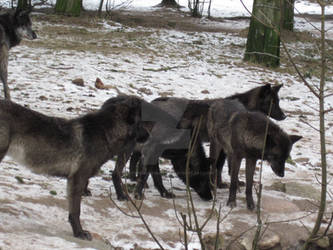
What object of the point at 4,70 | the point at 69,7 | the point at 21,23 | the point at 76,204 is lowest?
the point at 76,204

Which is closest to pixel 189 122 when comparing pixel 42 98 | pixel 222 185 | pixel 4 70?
pixel 222 185

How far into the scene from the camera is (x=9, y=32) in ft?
31.9

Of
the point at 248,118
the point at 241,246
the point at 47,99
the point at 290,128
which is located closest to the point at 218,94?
the point at 290,128

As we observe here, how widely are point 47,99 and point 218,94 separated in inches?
156

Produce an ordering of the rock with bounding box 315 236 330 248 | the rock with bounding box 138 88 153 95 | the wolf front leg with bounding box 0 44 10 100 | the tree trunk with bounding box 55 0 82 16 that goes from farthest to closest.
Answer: the tree trunk with bounding box 55 0 82 16, the rock with bounding box 138 88 153 95, the wolf front leg with bounding box 0 44 10 100, the rock with bounding box 315 236 330 248

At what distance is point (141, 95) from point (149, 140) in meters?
4.52

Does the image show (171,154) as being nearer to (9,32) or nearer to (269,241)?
(269,241)

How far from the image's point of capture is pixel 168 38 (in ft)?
56.4

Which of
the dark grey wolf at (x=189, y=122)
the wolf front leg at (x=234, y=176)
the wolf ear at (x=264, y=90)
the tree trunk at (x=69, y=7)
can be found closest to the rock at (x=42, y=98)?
the dark grey wolf at (x=189, y=122)

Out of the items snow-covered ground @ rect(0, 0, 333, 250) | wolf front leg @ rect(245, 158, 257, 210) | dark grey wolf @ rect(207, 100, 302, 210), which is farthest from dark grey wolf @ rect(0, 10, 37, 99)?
wolf front leg @ rect(245, 158, 257, 210)

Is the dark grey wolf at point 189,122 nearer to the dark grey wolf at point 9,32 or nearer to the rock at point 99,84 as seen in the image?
the dark grey wolf at point 9,32

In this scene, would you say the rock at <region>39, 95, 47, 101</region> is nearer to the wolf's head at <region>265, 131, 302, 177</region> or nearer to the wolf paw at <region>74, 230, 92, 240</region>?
the wolf's head at <region>265, 131, 302, 177</region>

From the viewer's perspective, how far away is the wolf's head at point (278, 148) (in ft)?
19.5

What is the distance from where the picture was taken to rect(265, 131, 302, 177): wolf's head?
5949 millimetres
